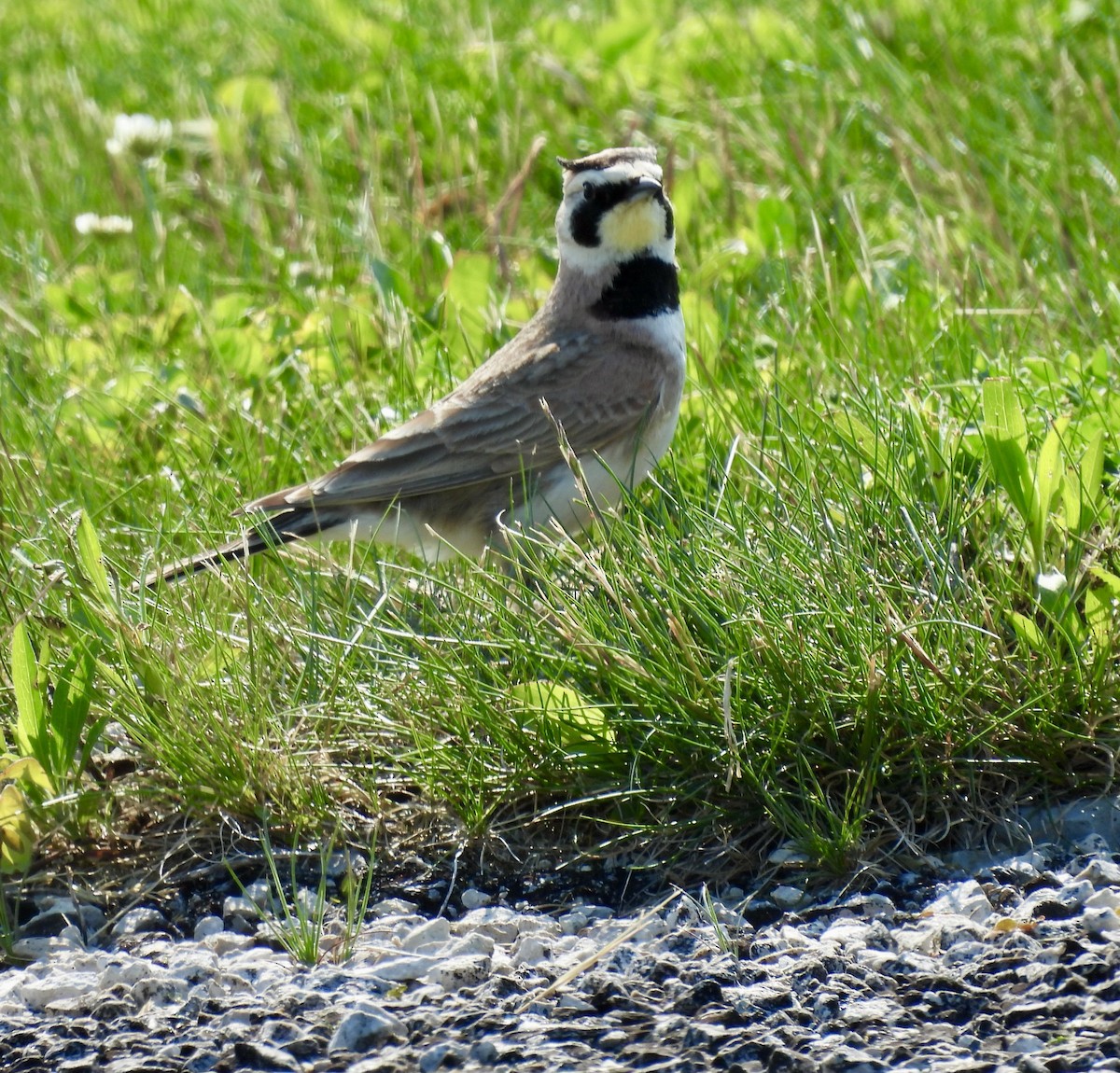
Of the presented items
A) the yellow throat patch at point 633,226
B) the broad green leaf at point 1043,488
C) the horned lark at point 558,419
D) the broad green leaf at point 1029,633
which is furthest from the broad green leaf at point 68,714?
the yellow throat patch at point 633,226

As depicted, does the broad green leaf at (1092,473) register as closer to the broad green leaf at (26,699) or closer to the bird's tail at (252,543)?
the bird's tail at (252,543)

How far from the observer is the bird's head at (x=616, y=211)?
4.82 m

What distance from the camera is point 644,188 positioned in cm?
476

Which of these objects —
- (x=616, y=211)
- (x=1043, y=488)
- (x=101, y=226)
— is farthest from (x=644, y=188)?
(x=101, y=226)

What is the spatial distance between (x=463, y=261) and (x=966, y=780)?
321 cm

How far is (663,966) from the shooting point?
2.76 m

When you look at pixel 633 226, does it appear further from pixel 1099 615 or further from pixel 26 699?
pixel 26 699

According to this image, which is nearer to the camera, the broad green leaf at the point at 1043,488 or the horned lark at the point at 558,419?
→ the broad green leaf at the point at 1043,488

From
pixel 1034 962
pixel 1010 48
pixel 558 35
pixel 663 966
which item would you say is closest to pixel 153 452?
pixel 663 966

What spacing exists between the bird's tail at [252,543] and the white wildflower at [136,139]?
10.6 feet

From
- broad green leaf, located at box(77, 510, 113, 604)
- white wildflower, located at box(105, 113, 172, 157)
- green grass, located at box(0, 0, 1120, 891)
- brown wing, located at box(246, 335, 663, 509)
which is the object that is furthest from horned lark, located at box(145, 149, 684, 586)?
white wildflower, located at box(105, 113, 172, 157)

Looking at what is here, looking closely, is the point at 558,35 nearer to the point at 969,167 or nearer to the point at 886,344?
the point at 969,167

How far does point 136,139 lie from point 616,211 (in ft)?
10.0

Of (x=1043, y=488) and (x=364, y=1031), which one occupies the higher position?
(x=1043, y=488)
